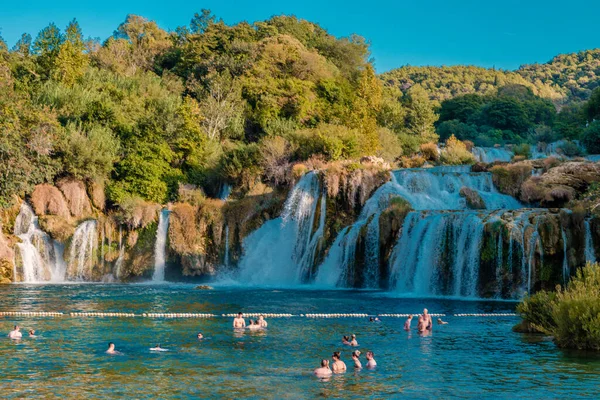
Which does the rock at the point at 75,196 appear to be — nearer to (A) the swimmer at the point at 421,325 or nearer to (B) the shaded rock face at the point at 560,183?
(B) the shaded rock face at the point at 560,183

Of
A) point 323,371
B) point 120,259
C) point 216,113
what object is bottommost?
point 323,371

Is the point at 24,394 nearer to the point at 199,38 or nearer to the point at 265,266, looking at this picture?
the point at 265,266

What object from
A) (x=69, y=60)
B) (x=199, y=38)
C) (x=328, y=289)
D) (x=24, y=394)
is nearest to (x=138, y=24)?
(x=199, y=38)

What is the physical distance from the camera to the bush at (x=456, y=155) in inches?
2525

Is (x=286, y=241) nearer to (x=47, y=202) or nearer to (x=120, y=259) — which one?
(x=120, y=259)

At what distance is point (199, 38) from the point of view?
88125mm

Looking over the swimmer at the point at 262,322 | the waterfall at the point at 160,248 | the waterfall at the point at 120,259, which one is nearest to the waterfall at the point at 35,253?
A: the waterfall at the point at 120,259

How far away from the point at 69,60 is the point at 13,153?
22.4 meters

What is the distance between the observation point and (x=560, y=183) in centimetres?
4716

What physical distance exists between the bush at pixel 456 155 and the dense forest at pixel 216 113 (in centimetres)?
18

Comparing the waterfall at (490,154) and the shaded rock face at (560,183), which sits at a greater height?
the waterfall at (490,154)

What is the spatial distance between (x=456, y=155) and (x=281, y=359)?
45.4 metres

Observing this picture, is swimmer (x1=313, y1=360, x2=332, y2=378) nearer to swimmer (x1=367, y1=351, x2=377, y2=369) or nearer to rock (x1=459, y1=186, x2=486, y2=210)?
swimmer (x1=367, y1=351, x2=377, y2=369)

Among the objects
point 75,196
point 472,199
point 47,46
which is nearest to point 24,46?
point 47,46
